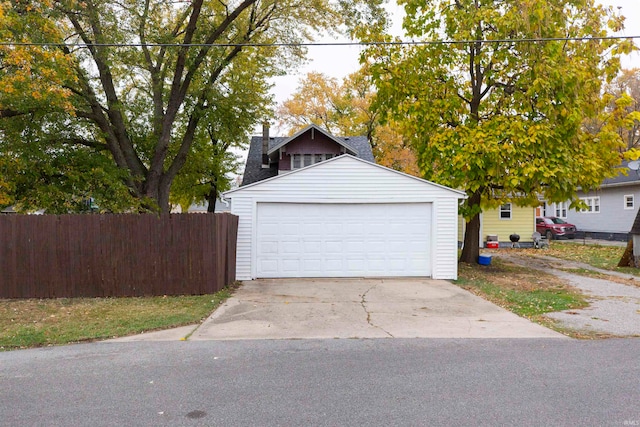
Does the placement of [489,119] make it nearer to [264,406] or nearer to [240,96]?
[240,96]

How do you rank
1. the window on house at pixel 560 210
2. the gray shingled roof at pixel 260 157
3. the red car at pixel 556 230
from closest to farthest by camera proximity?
the gray shingled roof at pixel 260 157 < the red car at pixel 556 230 < the window on house at pixel 560 210

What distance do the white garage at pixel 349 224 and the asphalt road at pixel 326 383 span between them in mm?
6318

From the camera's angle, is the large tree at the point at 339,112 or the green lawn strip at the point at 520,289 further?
the large tree at the point at 339,112

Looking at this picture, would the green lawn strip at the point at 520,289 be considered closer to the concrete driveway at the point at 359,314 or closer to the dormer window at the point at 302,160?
the concrete driveway at the point at 359,314

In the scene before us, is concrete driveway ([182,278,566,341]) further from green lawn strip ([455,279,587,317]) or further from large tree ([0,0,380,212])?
large tree ([0,0,380,212])

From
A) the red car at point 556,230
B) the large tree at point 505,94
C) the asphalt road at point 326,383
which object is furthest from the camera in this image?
the red car at point 556,230

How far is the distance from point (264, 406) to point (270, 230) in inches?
343

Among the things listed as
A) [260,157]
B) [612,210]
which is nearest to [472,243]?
[260,157]

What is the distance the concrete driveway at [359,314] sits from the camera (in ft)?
23.2

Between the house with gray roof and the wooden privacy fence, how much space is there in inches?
866

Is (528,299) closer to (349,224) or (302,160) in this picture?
(349,224)

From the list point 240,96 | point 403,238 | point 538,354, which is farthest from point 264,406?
point 240,96

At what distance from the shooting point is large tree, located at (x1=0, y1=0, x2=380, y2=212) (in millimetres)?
11531

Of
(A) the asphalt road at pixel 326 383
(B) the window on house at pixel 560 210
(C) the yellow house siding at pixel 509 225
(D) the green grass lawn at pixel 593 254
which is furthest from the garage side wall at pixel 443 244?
(B) the window on house at pixel 560 210
